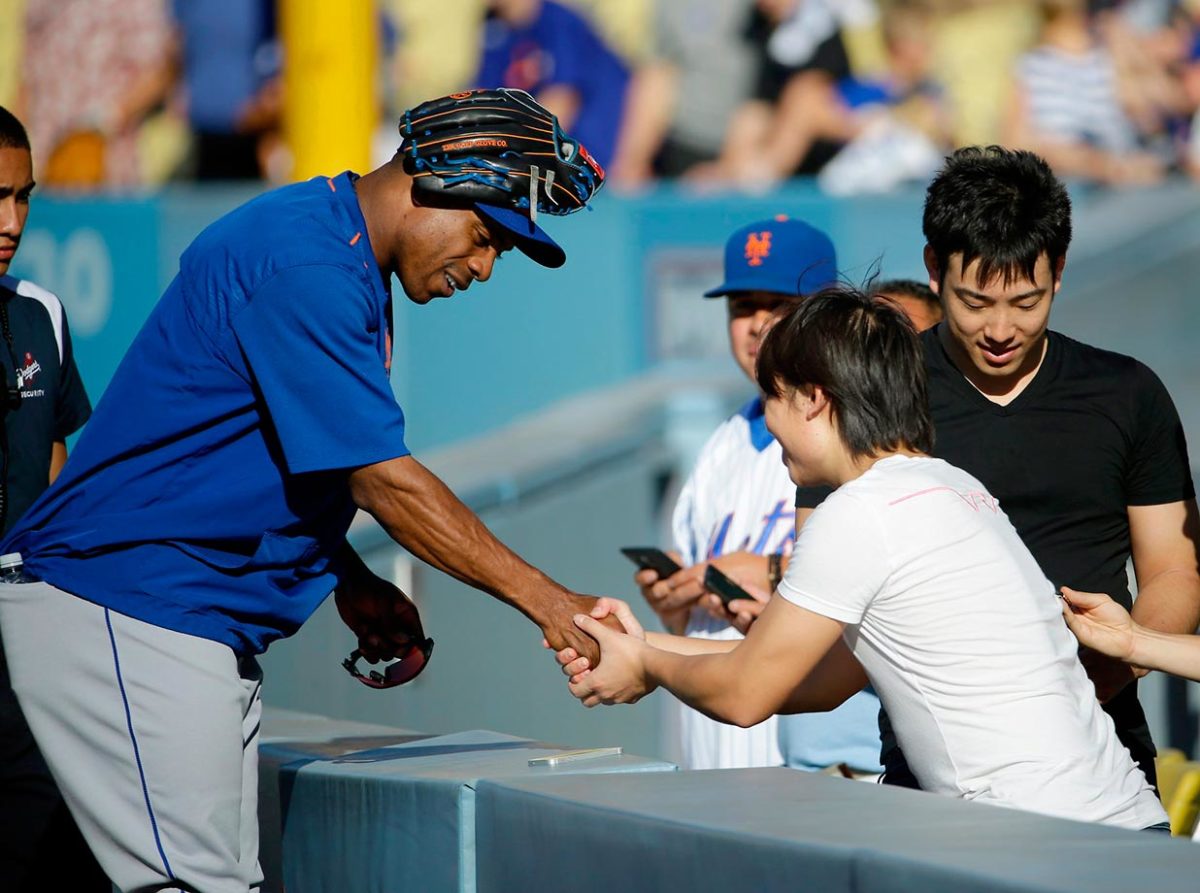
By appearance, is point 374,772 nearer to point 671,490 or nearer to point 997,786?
point 997,786

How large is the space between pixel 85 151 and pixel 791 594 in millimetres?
8338

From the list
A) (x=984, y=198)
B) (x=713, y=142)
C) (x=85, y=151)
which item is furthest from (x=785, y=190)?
(x=984, y=198)

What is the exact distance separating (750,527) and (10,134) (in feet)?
7.11

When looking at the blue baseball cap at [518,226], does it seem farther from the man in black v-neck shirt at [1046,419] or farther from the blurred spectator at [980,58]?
the blurred spectator at [980,58]

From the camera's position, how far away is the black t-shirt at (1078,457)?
3.39 metres

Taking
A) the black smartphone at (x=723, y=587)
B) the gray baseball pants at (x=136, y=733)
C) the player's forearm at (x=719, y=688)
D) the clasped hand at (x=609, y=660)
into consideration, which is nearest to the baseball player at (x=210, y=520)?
the gray baseball pants at (x=136, y=733)

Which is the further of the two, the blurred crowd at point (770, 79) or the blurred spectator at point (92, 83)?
the blurred spectator at point (92, 83)

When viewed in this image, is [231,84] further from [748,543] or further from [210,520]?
[210,520]

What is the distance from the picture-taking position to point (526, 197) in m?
3.19

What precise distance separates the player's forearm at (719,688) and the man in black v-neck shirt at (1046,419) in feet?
1.80

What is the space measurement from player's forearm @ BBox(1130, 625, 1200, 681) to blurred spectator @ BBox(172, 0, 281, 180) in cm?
760

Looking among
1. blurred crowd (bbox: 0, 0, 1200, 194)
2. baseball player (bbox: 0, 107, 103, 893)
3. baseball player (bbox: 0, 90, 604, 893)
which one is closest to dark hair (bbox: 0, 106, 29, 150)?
baseball player (bbox: 0, 107, 103, 893)

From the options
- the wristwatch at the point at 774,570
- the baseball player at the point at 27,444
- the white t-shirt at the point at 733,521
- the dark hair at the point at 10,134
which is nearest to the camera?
the baseball player at the point at 27,444

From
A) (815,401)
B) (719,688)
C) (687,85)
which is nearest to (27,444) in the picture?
(719,688)
